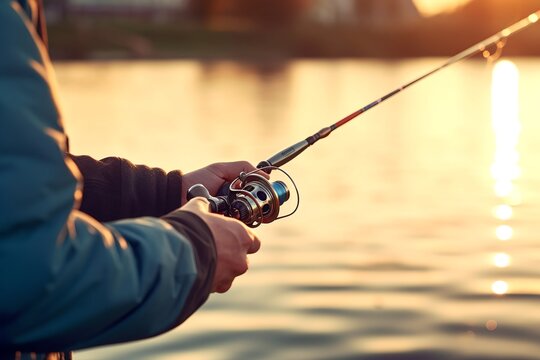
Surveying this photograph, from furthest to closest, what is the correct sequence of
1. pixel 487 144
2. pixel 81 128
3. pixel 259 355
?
1. pixel 81 128
2. pixel 487 144
3. pixel 259 355

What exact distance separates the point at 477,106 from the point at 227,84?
34.8 ft

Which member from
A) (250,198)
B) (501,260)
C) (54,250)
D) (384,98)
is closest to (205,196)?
(250,198)

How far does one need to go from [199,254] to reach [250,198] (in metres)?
0.70

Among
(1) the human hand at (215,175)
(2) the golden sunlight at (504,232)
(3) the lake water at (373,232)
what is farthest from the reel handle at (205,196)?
(2) the golden sunlight at (504,232)

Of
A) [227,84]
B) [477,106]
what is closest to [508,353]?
[477,106]

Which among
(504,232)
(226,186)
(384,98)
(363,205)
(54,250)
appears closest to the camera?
(54,250)

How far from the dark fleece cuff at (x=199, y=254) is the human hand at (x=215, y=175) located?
90 centimetres

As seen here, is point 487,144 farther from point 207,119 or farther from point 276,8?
point 276,8

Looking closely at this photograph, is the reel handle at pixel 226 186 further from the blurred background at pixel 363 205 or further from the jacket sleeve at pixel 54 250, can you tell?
the blurred background at pixel 363 205

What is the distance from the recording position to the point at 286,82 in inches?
1320

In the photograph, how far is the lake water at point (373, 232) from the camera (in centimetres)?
516

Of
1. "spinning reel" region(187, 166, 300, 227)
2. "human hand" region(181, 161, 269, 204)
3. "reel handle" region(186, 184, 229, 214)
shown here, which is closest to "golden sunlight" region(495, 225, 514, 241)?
"human hand" region(181, 161, 269, 204)

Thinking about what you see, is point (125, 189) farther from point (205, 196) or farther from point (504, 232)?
point (504, 232)

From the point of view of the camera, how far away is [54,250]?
160cm
